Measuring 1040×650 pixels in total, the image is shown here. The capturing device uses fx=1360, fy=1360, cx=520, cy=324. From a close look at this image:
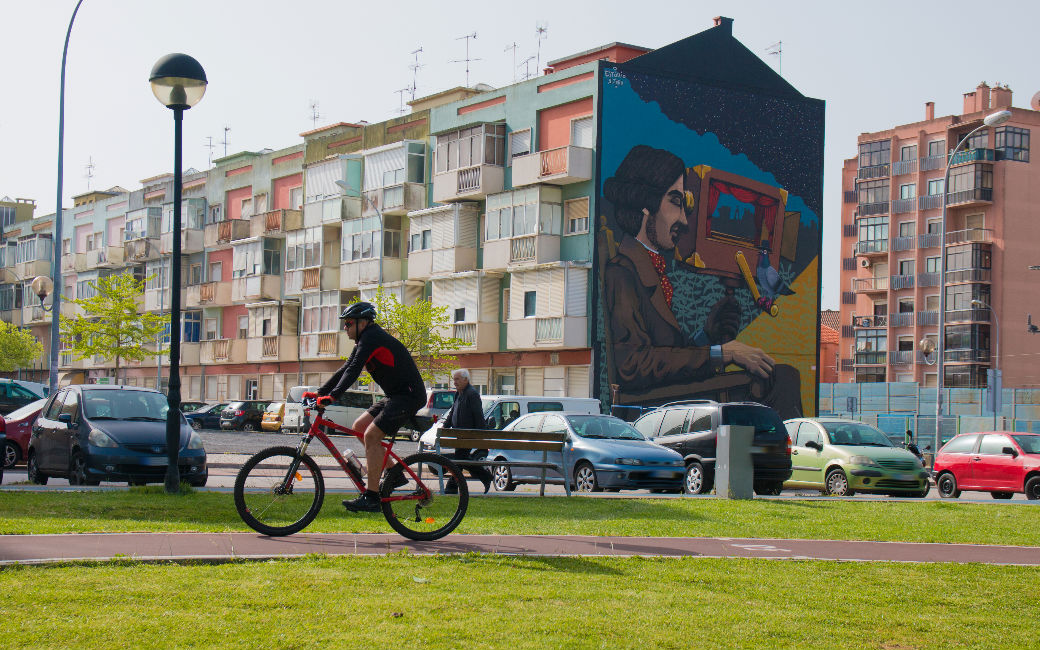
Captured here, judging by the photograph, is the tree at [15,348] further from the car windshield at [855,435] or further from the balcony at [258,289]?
the car windshield at [855,435]

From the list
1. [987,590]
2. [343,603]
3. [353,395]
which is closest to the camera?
[343,603]

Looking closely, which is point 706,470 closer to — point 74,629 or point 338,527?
point 338,527

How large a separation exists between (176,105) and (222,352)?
2328 inches

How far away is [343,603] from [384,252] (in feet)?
179

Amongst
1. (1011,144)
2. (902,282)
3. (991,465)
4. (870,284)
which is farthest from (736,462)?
(870,284)

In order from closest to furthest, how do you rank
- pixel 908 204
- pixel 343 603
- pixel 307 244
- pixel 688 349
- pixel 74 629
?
pixel 74 629, pixel 343 603, pixel 688 349, pixel 307 244, pixel 908 204

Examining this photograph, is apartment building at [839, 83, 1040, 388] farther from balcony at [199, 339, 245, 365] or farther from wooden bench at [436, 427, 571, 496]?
wooden bench at [436, 427, 571, 496]

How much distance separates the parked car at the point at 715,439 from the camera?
23500mm

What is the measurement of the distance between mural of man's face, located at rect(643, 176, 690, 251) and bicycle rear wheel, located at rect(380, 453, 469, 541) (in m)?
40.1

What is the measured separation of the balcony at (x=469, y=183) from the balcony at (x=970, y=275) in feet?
133

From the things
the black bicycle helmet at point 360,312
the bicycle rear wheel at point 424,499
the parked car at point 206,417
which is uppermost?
the black bicycle helmet at point 360,312

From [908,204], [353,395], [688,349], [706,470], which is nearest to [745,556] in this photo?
[706,470]

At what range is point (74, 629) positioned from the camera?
638 cm

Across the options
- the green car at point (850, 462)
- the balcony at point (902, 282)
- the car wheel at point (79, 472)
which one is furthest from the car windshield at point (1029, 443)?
the balcony at point (902, 282)
